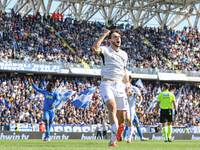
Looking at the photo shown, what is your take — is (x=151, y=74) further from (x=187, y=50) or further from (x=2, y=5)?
(x=2, y=5)

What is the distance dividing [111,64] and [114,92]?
65 cm

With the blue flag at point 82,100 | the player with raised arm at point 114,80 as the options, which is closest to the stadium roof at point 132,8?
the blue flag at point 82,100

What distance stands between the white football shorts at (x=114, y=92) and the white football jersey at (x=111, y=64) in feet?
0.54

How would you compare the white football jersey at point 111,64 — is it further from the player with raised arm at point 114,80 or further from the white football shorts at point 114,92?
the white football shorts at point 114,92

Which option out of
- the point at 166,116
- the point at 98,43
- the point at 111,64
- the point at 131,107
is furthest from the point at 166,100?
the point at 98,43

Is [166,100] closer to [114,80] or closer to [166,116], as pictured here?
[166,116]

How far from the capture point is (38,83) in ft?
99.2

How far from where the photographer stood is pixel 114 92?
7.96 meters

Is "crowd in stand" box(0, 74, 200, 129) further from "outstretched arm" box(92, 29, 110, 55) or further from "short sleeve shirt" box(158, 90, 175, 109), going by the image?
"outstretched arm" box(92, 29, 110, 55)

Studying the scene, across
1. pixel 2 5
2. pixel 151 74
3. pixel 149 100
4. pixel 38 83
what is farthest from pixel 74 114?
pixel 2 5

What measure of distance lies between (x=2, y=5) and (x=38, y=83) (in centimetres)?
1229

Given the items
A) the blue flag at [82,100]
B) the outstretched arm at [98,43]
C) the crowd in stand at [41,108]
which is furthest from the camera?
the crowd in stand at [41,108]

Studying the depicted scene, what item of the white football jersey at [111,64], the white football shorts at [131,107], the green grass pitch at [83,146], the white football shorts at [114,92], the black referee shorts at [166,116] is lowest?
the green grass pitch at [83,146]

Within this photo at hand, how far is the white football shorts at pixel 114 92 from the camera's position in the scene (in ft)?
25.7
